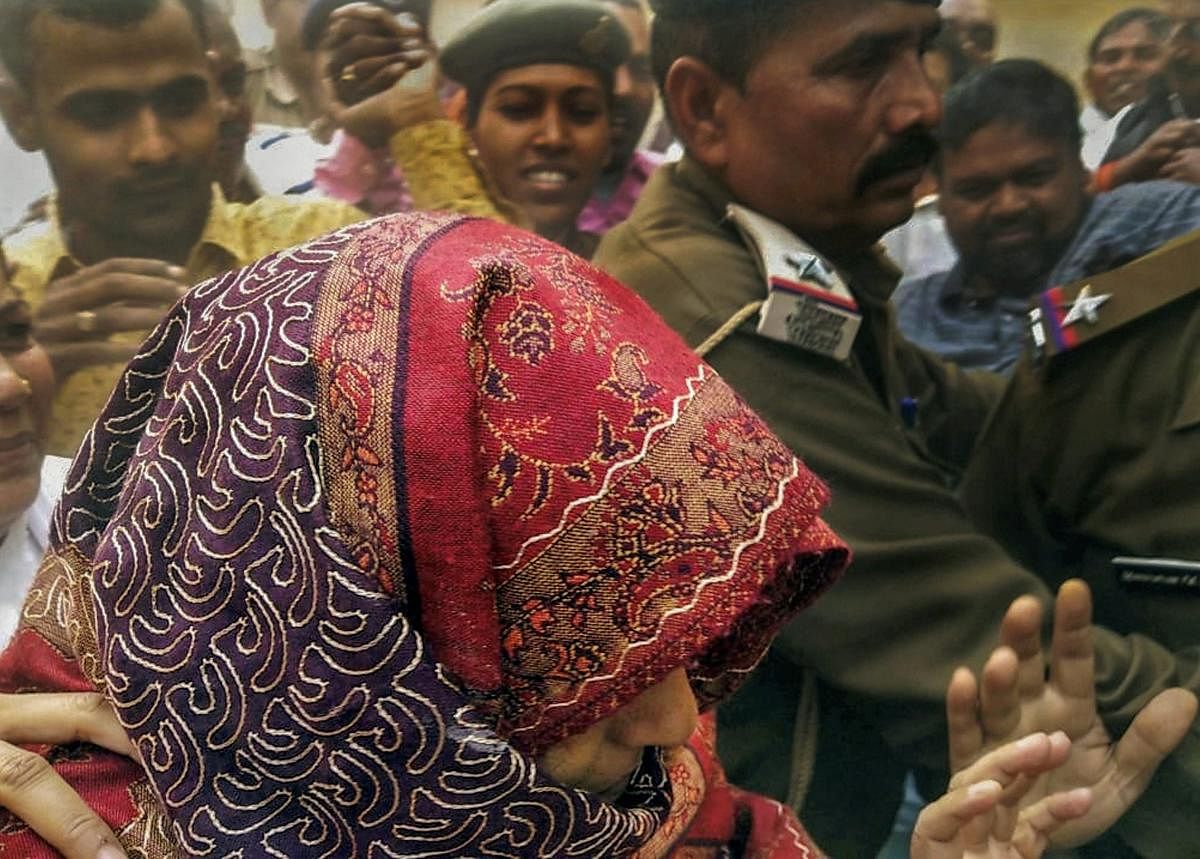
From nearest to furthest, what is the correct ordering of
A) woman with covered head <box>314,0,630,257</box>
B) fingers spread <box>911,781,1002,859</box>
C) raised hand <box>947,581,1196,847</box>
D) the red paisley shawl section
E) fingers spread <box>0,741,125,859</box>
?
the red paisley shawl section
fingers spread <box>0,741,125,859</box>
fingers spread <box>911,781,1002,859</box>
raised hand <box>947,581,1196,847</box>
woman with covered head <box>314,0,630,257</box>

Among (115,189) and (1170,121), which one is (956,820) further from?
(115,189)

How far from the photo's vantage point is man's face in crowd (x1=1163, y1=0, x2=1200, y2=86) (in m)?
1.12

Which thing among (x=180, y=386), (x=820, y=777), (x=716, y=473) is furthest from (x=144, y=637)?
(x=820, y=777)

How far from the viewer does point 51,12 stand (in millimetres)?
1319

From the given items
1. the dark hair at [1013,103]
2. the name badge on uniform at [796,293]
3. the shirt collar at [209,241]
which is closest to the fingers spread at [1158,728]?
the name badge on uniform at [796,293]

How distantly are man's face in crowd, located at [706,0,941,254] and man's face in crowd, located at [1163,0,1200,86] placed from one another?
0.25 metres

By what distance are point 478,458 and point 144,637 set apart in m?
0.30

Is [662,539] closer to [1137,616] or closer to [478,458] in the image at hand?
[478,458]

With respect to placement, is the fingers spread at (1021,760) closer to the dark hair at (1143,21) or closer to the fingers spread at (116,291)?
the dark hair at (1143,21)

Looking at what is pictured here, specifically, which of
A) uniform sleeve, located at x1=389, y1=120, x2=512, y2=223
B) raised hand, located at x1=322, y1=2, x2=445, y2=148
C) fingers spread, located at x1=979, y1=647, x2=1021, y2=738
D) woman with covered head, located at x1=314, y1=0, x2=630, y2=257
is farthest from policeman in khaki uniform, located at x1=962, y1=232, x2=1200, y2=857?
raised hand, located at x1=322, y1=2, x2=445, y2=148

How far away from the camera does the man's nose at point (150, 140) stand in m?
1.33

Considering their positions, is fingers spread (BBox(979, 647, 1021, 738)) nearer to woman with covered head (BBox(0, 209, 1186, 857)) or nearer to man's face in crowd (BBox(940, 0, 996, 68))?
woman with covered head (BBox(0, 209, 1186, 857))

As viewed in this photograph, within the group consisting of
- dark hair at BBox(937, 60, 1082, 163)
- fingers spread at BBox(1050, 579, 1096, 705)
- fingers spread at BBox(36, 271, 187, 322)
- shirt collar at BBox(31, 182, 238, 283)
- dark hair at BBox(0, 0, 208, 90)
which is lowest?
fingers spread at BBox(1050, 579, 1096, 705)

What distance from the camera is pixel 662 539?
0.78m
